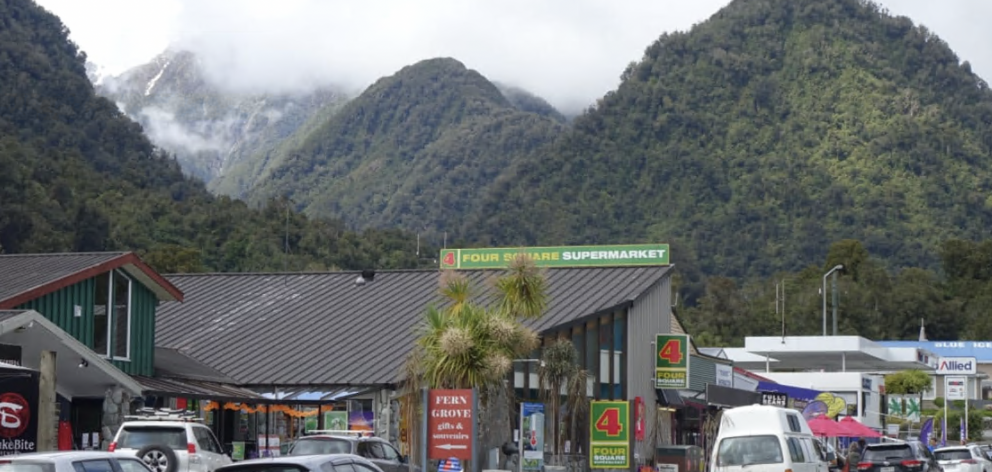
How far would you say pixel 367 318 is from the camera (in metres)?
41.1

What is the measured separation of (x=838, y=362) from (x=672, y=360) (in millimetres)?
43580

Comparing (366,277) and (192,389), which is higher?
(366,277)

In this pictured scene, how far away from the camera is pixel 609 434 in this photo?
33.8m

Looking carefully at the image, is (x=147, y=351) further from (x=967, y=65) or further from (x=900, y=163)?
(x=967, y=65)

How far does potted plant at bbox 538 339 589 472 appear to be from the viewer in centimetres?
3581

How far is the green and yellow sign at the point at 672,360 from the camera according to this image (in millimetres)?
42344

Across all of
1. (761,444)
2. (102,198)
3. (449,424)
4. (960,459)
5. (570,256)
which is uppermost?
(102,198)

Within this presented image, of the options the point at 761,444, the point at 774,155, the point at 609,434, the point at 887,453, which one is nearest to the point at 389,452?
the point at 609,434

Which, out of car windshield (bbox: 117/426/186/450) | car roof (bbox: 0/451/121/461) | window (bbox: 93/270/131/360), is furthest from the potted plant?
car roof (bbox: 0/451/121/461)

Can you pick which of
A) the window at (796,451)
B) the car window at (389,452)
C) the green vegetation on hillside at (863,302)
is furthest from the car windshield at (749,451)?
the green vegetation on hillside at (863,302)

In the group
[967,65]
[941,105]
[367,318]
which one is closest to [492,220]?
[941,105]

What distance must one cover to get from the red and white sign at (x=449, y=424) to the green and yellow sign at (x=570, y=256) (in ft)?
67.2

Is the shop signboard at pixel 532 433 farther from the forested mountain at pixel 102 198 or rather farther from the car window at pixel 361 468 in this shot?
the forested mountain at pixel 102 198

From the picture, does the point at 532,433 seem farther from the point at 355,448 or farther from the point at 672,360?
the point at 672,360
